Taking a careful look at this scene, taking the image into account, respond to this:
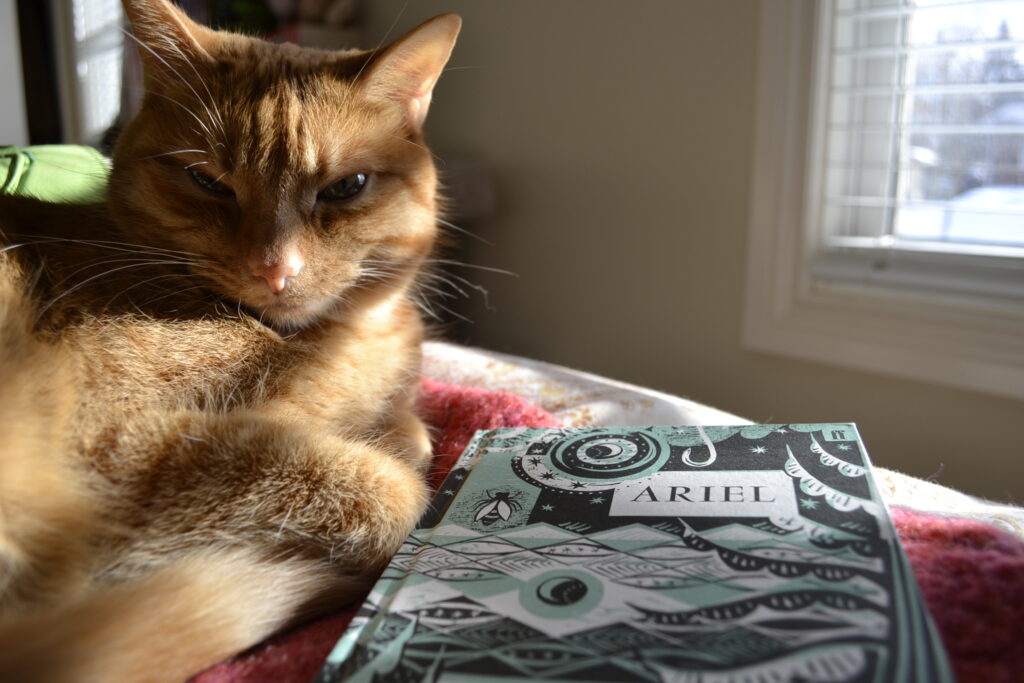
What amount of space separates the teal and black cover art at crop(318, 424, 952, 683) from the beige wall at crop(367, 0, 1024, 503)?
35.4 inches

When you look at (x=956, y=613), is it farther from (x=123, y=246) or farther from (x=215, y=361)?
(x=123, y=246)

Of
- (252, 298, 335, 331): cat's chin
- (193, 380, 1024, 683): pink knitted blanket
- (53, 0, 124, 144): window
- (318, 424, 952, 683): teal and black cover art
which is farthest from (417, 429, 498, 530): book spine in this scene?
(53, 0, 124, 144): window

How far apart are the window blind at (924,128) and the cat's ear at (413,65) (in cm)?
89

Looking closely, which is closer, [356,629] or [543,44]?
[356,629]

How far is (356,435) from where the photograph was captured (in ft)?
3.11

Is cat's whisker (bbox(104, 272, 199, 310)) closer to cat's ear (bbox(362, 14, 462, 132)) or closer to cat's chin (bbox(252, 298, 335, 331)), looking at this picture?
cat's chin (bbox(252, 298, 335, 331))

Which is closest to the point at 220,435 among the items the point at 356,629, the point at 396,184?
the point at 356,629

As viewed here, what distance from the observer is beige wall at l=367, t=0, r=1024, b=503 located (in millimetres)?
1604

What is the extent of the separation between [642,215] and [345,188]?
1.10m

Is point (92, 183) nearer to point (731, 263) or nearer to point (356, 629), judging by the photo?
point (356, 629)

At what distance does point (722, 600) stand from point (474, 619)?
0.18m

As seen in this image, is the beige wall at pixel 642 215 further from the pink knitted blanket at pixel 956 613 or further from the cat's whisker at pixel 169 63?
the cat's whisker at pixel 169 63

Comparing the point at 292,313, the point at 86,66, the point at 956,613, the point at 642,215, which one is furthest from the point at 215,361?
the point at 86,66

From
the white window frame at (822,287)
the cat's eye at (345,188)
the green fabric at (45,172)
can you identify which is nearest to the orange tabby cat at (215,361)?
the cat's eye at (345,188)
